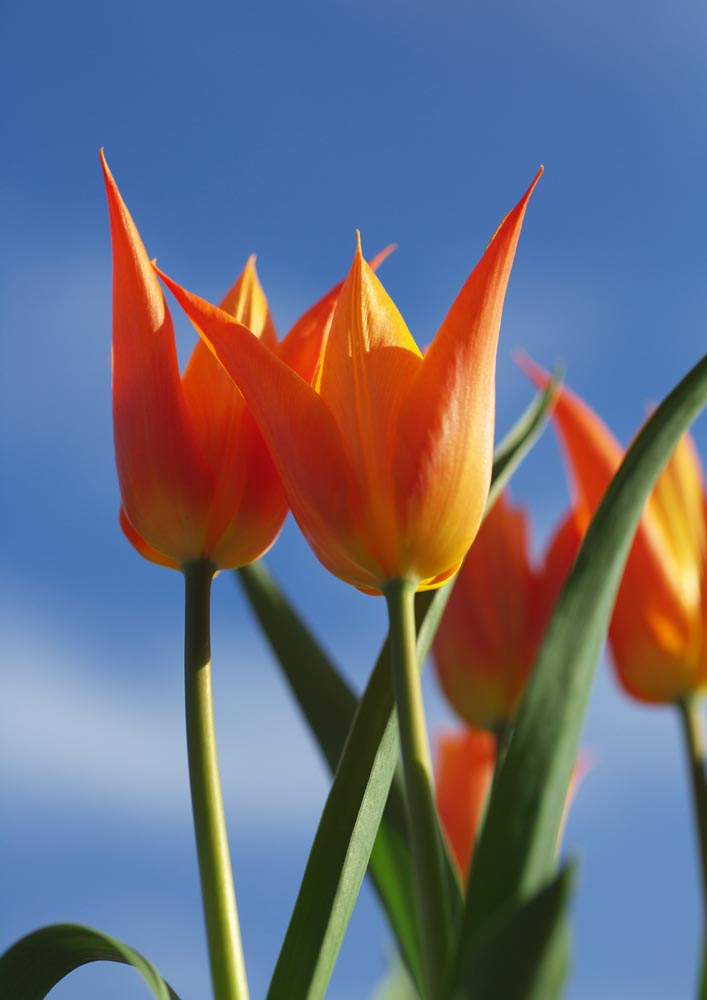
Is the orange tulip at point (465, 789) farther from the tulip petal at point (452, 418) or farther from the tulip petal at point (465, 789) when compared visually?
the tulip petal at point (452, 418)

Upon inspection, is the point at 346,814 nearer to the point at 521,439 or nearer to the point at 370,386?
the point at 370,386

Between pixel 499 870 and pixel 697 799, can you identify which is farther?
pixel 697 799

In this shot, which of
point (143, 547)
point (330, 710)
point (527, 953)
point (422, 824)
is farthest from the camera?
point (330, 710)

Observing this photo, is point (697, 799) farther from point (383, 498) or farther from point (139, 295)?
point (139, 295)

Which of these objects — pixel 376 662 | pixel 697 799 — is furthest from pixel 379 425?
pixel 697 799

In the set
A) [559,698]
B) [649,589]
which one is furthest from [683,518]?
[559,698]
